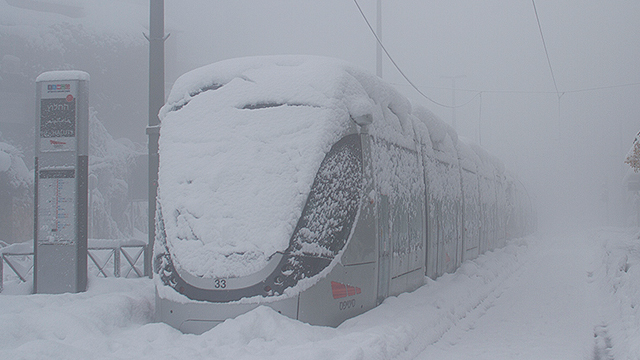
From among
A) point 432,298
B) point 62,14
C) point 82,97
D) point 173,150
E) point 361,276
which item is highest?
point 62,14

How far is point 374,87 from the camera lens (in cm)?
806

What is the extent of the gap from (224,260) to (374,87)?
3161 mm

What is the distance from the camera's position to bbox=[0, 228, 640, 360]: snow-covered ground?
5.40 meters

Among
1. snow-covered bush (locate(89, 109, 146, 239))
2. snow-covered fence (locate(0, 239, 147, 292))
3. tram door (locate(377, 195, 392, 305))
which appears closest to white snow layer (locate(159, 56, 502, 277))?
tram door (locate(377, 195, 392, 305))

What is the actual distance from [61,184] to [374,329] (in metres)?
5.03

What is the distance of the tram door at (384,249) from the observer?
24.7ft

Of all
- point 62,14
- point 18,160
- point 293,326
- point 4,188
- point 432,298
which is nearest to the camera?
point 293,326

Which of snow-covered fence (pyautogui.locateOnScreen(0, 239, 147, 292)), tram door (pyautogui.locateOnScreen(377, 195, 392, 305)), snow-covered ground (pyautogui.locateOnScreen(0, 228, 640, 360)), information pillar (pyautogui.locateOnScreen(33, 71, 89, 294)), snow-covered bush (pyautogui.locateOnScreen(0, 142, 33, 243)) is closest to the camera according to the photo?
snow-covered ground (pyautogui.locateOnScreen(0, 228, 640, 360))

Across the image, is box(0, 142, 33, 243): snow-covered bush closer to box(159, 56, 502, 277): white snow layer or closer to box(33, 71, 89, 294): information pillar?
box(33, 71, 89, 294): information pillar

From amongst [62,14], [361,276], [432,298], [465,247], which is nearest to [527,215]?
[465,247]

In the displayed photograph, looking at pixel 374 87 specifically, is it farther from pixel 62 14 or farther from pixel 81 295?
pixel 62 14

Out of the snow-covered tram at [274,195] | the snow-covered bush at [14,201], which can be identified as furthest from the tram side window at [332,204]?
the snow-covered bush at [14,201]

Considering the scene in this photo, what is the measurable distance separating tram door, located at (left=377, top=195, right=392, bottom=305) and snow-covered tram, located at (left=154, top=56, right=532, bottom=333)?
24 millimetres

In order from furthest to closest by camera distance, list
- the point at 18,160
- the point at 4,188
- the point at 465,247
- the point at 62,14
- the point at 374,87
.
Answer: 1. the point at 62,14
2. the point at 18,160
3. the point at 4,188
4. the point at 465,247
5. the point at 374,87
